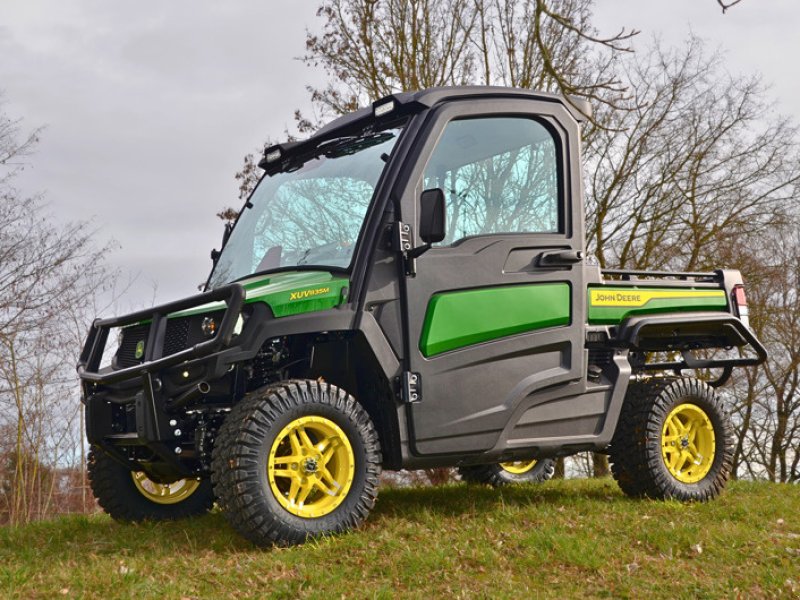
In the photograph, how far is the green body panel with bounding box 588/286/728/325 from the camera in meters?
7.18

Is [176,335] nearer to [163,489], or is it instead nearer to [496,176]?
[163,489]

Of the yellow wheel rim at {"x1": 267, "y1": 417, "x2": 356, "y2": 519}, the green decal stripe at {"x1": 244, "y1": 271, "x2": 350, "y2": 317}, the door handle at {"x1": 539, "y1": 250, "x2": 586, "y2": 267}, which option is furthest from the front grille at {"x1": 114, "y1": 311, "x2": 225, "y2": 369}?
the door handle at {"x1": 539, "y1": 250, "x2": 586, "y2": 267}

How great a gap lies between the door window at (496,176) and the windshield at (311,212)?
1.43ft

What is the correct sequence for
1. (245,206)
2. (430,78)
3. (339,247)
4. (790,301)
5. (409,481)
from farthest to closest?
(790,301) → (409,481) → (430,78) → (245,206) → (339,247)

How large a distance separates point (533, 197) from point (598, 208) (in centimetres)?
1033

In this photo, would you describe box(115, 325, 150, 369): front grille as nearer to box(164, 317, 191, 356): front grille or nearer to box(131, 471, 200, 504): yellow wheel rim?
box(164, 317, 191, 356): front grille

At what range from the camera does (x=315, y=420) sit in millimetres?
5613

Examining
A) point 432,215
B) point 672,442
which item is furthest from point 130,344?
point 672,442

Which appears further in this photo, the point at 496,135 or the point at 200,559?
the point at 496,135

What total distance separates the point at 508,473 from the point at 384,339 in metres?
4.00

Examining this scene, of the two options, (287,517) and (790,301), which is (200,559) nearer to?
(287,517)

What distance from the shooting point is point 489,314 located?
20.7 feet

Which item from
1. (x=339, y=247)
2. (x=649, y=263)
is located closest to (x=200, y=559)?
(x=339, y=247)

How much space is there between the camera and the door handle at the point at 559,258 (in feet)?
21.7
